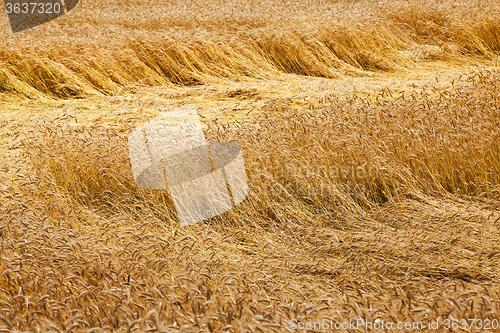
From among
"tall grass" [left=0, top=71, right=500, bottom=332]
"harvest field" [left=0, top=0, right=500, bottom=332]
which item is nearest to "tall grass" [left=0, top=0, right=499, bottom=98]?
"harvest field" [left=0, top=0, right=500, bottom=332]

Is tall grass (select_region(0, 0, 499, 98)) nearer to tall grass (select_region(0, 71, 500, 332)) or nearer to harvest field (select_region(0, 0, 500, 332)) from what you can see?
harvest field (select_region(0, 0, 500, 332))

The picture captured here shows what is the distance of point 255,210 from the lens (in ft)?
10.6

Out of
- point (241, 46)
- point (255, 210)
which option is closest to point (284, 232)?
point (255, 210)

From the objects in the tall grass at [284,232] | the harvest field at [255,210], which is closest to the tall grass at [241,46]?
the harvest field at [255,210]

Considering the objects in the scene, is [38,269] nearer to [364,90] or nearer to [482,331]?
[482,331]

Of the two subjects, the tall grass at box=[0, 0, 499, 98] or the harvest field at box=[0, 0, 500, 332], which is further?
the tall grass at box=[0, 0, 499, 98]

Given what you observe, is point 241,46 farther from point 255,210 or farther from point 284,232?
point 284,232

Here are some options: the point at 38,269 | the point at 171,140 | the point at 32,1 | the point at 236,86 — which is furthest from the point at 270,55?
the point at 32,1

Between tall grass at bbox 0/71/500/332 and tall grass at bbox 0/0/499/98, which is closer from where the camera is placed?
tall grass at bbox 0/71/500/332

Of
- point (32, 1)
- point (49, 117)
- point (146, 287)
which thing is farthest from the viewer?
point (32, 1)

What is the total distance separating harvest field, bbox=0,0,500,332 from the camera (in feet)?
5.92

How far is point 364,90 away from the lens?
574cm

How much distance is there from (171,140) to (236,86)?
2.92 metres

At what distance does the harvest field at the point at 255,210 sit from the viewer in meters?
1.81
